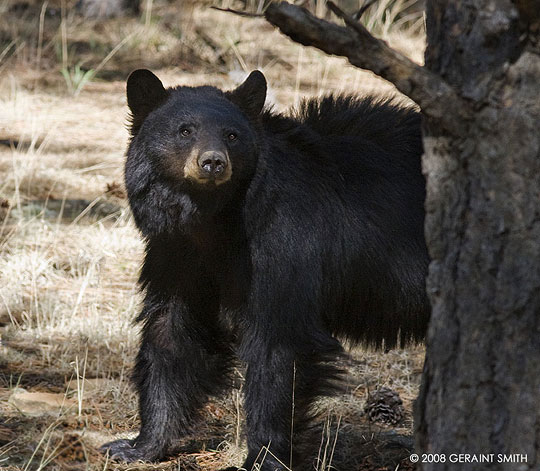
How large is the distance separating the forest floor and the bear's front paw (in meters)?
0.07

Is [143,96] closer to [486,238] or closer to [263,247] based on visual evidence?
[263,247]

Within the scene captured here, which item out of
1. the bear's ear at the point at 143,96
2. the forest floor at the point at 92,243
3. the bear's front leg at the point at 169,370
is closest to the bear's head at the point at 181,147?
the bear's ear at the point at 143,96

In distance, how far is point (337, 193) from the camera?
13.5 feet

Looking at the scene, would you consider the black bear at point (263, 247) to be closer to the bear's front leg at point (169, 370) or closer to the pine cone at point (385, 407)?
the bear's front leg at point (169, 370)

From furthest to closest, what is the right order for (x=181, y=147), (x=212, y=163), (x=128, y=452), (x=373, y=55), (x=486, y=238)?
(x=128, y=452) < (x=181, y=147) < (x=212, y=163) < (x=486, y=238) < (x=373, y=55)

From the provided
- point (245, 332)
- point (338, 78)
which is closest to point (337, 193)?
point (245, 332)

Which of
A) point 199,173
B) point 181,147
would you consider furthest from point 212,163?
point 181,147

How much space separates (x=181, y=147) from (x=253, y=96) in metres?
0.47

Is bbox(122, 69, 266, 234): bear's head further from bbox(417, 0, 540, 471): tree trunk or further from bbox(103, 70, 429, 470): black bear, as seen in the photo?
bbox(417, 0, 540, 471): tree trunk

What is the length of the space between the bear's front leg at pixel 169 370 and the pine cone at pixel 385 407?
0.89 meters

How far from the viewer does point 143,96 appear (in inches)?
159

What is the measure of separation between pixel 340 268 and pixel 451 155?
173cm

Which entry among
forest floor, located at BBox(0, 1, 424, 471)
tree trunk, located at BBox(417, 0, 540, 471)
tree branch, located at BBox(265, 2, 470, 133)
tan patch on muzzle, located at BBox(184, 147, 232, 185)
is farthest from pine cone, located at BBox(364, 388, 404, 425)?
tree branch, located at BBox(265, 2, 470, 133)

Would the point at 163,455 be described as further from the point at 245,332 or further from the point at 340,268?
the point at 340,268
